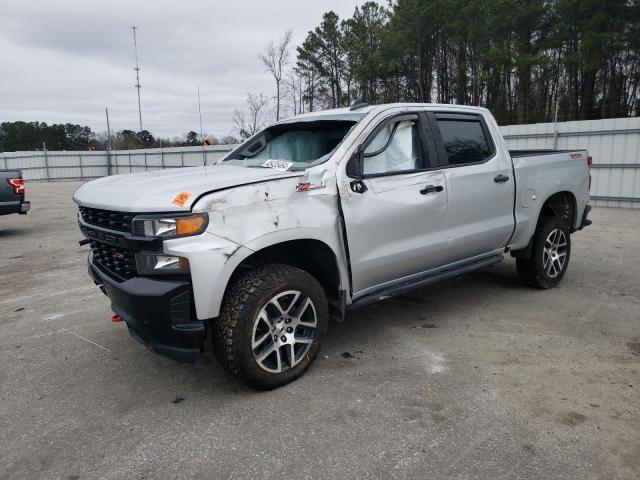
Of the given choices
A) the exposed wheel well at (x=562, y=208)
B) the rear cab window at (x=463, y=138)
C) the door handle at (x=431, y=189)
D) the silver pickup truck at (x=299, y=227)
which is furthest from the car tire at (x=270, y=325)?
the exposed wheel well at (x=562, y=208)

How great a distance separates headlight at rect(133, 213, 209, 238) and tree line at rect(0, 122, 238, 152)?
50670 millimetres

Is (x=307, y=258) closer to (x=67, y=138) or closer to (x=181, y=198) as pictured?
(x=181, y=198)

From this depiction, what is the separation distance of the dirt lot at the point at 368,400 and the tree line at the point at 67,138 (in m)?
49.7

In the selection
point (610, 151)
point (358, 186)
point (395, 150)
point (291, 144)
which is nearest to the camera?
point (358, 186)

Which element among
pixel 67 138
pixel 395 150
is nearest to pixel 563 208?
pixel 395 150

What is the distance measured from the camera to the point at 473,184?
4.37m

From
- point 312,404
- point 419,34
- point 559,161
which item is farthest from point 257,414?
point 419,34

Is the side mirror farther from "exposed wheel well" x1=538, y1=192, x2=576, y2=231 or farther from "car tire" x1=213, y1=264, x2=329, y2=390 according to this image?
"exposed wheel well" x1=538, y1=192, x2=576, y2=231

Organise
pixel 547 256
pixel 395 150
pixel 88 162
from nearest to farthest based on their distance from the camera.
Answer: pixel 395 150
pixel 547 256
pixel 88 162

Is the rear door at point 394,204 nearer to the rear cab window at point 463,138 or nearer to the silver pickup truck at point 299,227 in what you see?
the silver pickup truck at point 299,227

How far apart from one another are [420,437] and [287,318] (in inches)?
43.1

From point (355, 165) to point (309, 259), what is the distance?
75 centimetres

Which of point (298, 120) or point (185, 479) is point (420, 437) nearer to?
point (185, 479)

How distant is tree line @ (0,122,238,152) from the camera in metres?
56.1
